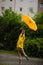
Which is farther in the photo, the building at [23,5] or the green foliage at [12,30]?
the building at [23,5]

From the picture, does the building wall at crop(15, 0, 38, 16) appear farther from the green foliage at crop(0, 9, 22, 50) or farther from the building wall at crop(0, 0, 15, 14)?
the green foliage at crop(0, 9, 22, 50)

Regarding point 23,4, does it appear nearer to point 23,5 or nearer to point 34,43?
point 23,5

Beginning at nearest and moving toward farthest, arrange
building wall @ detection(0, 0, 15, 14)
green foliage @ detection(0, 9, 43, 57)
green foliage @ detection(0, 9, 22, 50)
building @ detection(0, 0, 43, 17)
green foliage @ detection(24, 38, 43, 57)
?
green foliage @ detection(24, 38, 43, 57), green foliage @ detection(0, 9, 43, 57), green foliage @ detection(0, 9, 22, 50), building @ detection(0, 0, 43, 17), building wall @ detection(0, 0, 15, 14)

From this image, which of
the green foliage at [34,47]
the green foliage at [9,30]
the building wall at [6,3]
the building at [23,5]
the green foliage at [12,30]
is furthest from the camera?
the building wall at [6,3]

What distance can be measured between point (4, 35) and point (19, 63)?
29.5 ft

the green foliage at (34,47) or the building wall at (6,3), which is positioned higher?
the green foliage at (34,47)

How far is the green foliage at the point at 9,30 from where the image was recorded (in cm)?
2195

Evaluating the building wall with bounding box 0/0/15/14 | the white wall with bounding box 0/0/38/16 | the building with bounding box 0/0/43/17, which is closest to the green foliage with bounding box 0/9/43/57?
the building with bounding box 0/0/43/17

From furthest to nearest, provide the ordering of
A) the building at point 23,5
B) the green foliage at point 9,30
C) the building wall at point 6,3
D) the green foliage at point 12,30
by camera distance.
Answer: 1. the building wall at point 6,3
2. the building at point 23,5
3. the green foliage at point 9,30
4. the green foliage at point 12,30

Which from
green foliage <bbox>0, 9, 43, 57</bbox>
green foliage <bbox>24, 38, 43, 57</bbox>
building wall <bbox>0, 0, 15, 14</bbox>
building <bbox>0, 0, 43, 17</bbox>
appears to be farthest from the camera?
building wall <bbox>0, 0, 15, 14</bbox>

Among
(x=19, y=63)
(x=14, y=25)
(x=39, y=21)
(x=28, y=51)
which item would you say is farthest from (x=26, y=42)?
(x=19, y=63)

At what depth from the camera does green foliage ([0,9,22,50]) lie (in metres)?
22.0

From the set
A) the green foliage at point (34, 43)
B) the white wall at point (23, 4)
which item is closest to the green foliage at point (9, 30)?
the green foliage at point (34, 43)

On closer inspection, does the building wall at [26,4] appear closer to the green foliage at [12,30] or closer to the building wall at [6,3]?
the building wall at [6,3]
